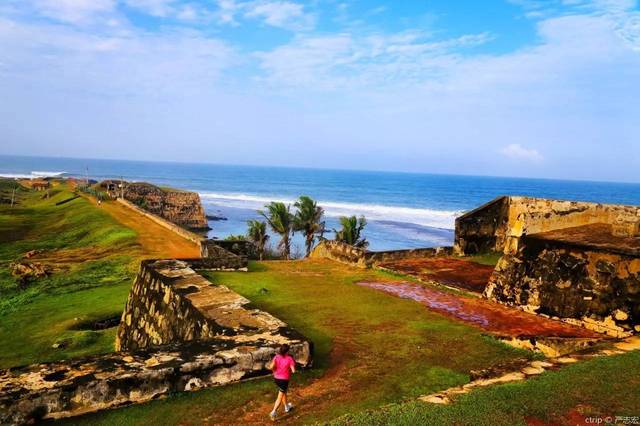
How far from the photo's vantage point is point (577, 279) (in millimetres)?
9352

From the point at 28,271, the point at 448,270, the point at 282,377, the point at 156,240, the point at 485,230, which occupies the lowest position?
the point at 28,271

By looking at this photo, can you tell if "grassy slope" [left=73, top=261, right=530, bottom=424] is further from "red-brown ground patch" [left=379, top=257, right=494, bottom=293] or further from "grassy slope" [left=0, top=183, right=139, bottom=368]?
"grassy slope" [left=0, top=183, right=139, bottom=368]

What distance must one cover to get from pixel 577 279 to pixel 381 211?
255ft

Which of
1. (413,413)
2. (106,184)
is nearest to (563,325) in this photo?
(413,413)

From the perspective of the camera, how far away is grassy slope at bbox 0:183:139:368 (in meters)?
11.9

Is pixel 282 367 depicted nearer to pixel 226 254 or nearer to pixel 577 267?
pixel 577 267

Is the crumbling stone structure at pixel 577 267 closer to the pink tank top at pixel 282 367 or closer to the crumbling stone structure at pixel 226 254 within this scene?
the pink tank top at pixel 282 367

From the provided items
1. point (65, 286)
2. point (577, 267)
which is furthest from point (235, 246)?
point (577, 267)

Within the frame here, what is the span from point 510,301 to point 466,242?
6080mm

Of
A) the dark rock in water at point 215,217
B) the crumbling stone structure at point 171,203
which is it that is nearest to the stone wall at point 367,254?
the crumbling stone structure at point 171,203

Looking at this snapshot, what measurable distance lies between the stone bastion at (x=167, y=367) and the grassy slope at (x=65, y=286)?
5.12 meters

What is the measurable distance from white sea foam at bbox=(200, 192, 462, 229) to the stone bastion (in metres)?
63.3

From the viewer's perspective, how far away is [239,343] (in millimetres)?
6410

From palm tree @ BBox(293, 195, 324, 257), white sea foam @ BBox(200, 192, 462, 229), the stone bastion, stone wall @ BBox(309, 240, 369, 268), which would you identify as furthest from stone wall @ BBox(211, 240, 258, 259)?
white sea foam @ BBox(200, 192, 462, 229)
